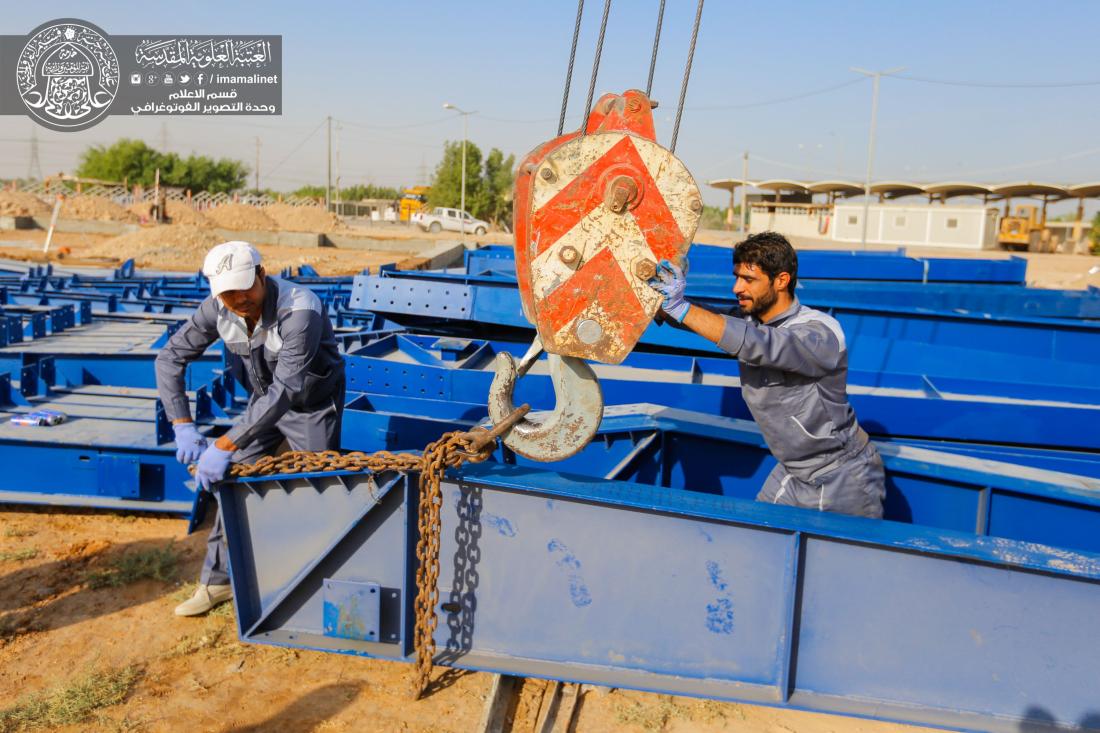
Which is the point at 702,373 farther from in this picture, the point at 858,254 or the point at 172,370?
the point at 858,254

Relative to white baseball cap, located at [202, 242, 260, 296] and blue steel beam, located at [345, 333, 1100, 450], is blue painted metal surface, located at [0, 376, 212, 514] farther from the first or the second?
white baseball cap, located at [202, 242, 260, 296]

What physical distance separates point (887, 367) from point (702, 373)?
4.99 ft

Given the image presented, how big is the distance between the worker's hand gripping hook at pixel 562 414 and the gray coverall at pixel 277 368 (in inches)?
35.5

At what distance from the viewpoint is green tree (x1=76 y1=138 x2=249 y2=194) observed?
180ft

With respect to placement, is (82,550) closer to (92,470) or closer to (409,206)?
(92,470)

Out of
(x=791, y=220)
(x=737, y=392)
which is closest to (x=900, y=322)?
(x=737, y=392)

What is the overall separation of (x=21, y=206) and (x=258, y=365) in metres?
38.1

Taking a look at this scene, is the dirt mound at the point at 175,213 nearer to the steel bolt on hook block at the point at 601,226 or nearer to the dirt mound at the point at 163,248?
the dirt mound at the point at 163,248

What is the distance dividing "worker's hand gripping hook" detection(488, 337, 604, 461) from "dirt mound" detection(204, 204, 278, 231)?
3266cm

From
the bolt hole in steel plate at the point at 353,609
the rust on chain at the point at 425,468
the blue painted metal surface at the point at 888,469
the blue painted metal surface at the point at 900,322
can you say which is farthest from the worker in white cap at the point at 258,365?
the blue painted metal surface at the point at 900,322

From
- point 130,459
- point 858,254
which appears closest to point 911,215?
point 858,254

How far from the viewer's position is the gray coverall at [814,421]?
2842mm

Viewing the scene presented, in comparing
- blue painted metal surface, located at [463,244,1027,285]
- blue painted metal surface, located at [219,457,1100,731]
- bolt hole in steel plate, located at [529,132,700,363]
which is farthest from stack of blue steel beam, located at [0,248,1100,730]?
blue painted metal surface, located at [463,244,1027,285]

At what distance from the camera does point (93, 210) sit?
34781 mm
